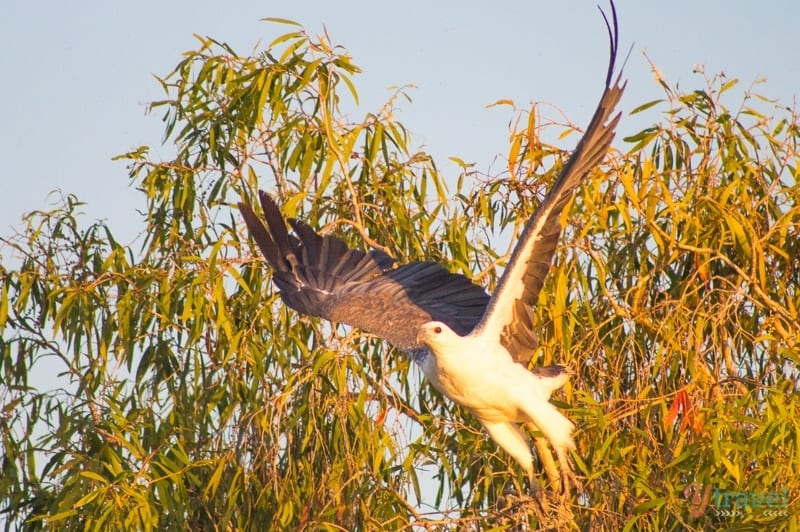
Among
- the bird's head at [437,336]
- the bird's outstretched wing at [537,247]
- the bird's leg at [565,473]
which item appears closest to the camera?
the bird's outstretched wing at [537,247]

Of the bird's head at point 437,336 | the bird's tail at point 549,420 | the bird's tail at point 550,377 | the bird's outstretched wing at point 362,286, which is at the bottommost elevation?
the bird's tail at point 549,420

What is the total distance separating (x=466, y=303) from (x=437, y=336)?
66cm

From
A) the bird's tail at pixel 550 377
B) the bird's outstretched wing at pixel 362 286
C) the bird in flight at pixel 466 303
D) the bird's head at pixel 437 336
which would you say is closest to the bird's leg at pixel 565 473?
the bird in flight at pixel 466 303

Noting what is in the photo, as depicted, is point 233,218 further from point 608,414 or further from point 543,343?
point 608,414

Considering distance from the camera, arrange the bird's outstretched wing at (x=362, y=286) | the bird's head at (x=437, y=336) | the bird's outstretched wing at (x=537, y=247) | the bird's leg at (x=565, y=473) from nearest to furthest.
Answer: the bird's outstretched wing at (x=537, y=247), the bird's leg at (x=565, y=473), the bird's head at (x=437, y=336), the bird's outstretched wing at (x=362, y=286)

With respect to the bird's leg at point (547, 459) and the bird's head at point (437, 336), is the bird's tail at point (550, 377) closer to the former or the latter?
the bird's leg at point (547, 459)

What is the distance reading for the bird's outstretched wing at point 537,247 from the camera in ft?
14.4

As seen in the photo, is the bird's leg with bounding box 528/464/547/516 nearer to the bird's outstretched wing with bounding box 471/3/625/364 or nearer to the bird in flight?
the bird in flight

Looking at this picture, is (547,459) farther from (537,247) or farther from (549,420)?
(537,247)

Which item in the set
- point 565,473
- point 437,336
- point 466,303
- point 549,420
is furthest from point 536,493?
point 466,303

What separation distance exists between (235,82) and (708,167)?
185cm

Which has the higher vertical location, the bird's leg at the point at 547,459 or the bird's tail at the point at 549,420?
the bird's tail at the point at 549,420

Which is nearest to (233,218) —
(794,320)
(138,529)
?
(138,529)

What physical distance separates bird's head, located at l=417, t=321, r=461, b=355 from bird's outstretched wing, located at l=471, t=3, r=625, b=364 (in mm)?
135
